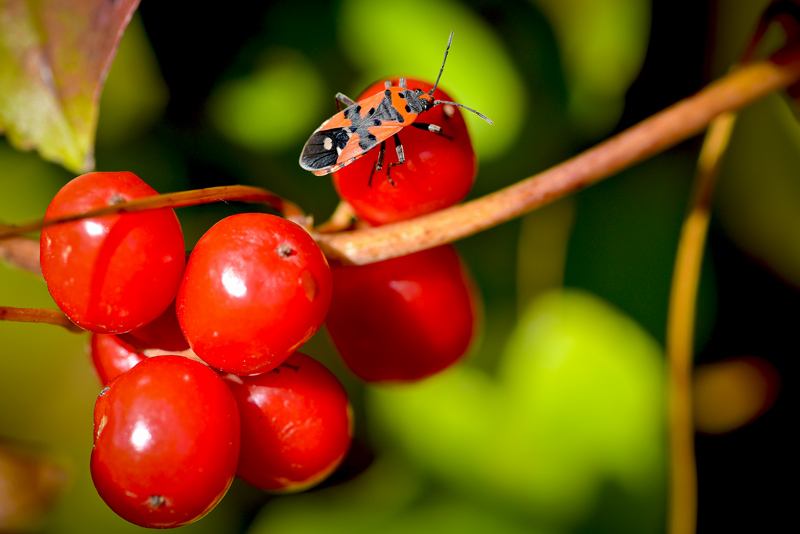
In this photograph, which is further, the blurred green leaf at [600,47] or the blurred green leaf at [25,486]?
the blurred green leaf at [600,47]

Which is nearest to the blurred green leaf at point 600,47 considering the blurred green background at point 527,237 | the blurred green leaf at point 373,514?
the blurred green background at point 527,237

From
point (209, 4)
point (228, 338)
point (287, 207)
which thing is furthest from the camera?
point (209, 4)

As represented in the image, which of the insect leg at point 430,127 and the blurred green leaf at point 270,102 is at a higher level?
the insect leg at point 430,127

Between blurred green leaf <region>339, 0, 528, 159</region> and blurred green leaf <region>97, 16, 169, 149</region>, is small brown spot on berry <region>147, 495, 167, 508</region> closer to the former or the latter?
blurred green leaf <region>97, 16, 169, 149</region>

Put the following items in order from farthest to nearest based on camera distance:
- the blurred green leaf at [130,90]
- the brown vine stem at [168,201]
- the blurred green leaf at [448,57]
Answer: the blurred green leaf at [448,57], the blurred green leaf at [130,90], the brown vine stem at [168,201]

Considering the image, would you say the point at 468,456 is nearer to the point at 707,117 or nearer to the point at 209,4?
the point at 707,117

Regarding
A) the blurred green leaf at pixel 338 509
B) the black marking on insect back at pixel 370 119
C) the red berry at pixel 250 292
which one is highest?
the black marking on insect back at pixel 370 119

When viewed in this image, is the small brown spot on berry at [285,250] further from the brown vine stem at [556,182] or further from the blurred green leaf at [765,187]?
the blurred green leaf at [765,187]

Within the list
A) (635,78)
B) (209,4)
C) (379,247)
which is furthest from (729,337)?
(209,4)
